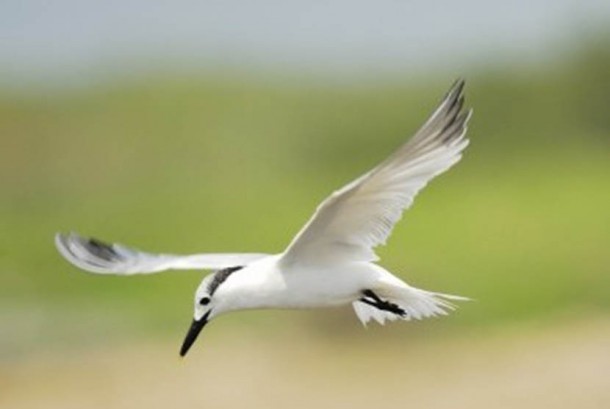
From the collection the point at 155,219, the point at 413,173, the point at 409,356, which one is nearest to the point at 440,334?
the point at 409,356

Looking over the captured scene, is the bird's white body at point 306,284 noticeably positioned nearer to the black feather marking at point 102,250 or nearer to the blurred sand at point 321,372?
the black feather marking at point 102,250

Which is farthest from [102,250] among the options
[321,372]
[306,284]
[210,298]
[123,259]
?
[321,372]

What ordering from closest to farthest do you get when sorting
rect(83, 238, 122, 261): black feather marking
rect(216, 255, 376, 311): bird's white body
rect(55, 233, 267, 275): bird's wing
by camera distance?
rect(216, 255, 376, 311): bird's white body < rect(55, 233, 267, 275): bird's wing < rect(83, 238, 122, 261): black feather marking

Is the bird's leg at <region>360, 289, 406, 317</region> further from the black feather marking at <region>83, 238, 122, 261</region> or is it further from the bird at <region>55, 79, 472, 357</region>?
the black feather marking at <region>83, 238, 122, 261</region>

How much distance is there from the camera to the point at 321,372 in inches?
227

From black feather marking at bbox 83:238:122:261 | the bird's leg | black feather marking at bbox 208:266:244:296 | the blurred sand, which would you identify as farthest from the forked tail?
the blurred sand

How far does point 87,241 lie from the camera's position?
296cm

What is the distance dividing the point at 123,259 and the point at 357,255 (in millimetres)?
454

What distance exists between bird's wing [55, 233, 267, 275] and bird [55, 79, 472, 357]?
101 millimetres

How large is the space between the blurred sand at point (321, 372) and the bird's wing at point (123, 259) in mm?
2520

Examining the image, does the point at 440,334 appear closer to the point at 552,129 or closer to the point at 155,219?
the point at 155,219

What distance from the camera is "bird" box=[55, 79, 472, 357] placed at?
2.46 m

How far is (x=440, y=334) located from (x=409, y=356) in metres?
0.25

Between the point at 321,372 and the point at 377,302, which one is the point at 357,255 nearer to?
the point at 377,302
